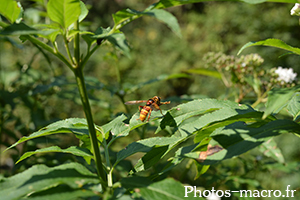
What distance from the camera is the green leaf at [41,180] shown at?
0.68 m

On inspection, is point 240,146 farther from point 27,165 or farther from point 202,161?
point 27,165

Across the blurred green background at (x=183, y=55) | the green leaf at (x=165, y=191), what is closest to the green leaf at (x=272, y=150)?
the green leaf at (x=165, y=191)

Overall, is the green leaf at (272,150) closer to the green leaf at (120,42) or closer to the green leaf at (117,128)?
the green leaf at (117,128)

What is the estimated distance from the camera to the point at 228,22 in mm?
5332

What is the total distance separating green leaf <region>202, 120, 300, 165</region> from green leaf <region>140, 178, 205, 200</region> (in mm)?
107

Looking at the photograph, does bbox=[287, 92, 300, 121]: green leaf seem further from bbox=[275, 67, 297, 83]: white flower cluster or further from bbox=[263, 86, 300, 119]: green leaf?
bbox=[275, 67, 297, 83]: white flower cluster

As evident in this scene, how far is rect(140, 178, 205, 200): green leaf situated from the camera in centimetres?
70

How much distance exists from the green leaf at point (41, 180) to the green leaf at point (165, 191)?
15cm

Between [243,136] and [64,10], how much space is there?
23.3 inches

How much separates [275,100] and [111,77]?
18.0 ft

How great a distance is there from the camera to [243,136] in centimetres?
80

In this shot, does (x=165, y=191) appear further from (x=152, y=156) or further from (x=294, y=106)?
(x=294, y=106)

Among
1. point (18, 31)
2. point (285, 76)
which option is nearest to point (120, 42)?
point (18, 31)

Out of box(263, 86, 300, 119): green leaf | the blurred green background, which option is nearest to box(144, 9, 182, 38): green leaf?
box(263, 86, 300, 119): green leaf
